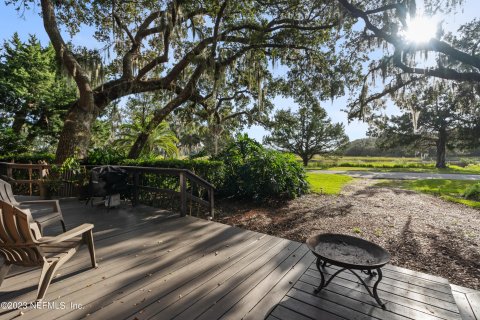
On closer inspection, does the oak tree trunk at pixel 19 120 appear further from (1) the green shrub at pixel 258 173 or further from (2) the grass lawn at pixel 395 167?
(2) the grass lawn at pixel 395 167

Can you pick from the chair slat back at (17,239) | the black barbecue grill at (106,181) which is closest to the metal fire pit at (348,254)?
the chair slat back at (17,239)

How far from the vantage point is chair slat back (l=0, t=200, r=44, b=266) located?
1.83 m

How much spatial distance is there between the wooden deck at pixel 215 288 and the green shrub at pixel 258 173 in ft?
11.5

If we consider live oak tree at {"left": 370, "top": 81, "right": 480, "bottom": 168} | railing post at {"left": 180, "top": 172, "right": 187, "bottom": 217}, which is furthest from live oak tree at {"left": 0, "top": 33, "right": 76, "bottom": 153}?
live oak tree at {"left": 370, "top": 81, "right": 480, "bottom": 168}

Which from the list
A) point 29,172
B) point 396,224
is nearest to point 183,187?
point 396,224

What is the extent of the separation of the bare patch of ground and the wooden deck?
1.03 m

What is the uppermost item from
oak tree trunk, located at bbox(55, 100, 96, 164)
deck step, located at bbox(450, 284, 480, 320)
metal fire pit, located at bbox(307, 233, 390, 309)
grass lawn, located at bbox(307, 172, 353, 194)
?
oak tree trunk, located at bbox(55, 100, 96, 164)

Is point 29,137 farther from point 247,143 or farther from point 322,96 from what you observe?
point 322,96

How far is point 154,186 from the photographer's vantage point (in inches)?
240

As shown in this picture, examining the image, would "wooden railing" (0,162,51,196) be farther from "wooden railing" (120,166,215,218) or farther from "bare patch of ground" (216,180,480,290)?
"bare patch of ground" (216,180,480,290)

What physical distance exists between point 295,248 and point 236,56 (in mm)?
7179

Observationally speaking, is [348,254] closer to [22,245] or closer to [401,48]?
[22,245]

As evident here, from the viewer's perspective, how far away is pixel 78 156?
7.39m

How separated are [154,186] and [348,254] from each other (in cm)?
516
